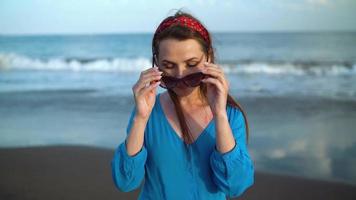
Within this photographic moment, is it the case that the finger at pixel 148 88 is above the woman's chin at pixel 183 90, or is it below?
above

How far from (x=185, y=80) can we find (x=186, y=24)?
0.88ft

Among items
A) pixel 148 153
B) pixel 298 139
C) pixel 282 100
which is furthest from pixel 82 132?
pixel 148 153

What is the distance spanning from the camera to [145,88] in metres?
1.95

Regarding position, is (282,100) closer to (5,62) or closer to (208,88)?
(208,88)

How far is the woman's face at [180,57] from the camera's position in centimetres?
193

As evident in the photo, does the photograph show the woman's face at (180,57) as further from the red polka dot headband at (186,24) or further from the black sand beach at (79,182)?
the black sand beach at (79,182)

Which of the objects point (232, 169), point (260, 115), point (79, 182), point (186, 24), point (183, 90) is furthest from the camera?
point (260, 115)

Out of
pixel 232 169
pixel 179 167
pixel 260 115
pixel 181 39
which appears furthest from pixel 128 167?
pixel 260 115

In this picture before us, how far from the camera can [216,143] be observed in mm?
1894

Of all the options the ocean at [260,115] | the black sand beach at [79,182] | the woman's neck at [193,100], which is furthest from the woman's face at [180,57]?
the black sand beach at [79,182]

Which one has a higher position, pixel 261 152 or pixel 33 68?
pixel 261 152

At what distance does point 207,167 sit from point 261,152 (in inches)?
168

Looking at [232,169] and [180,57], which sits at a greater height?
[180,57]

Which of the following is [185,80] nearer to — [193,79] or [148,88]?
[193,79]
